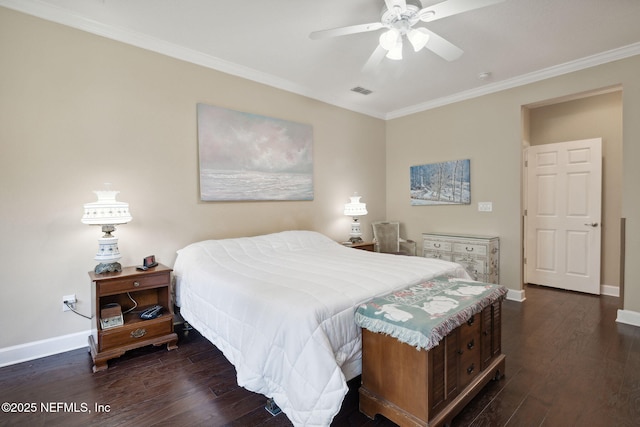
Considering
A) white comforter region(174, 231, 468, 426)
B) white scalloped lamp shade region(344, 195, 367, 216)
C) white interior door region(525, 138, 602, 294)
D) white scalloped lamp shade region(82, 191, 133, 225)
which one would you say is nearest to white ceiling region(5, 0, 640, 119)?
white interior door region(525, 138, 602, 294)

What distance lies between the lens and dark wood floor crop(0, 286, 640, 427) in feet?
5.61

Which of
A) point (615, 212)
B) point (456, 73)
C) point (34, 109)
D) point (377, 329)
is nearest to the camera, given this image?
point (377, 329)

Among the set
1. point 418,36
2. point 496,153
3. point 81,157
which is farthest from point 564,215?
point 81,157

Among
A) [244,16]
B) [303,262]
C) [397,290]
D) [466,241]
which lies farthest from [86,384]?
[466,241]

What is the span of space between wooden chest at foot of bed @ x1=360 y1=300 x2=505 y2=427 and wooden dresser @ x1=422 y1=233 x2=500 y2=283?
2078mm

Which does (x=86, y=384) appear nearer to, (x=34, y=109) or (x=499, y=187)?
(x=34, y=109)

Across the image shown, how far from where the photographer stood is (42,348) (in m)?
2.42

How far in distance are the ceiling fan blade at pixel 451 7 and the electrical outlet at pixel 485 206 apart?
9.15ft

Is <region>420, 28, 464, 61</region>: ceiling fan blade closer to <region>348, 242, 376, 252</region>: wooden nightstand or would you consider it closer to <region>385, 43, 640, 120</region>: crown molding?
<region>385, 43, 640, 120</region>: crown molding

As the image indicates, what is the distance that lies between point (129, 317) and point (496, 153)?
4.52m

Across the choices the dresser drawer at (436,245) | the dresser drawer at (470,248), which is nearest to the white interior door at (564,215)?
the dresser drawer at (470,248)

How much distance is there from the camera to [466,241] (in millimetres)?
3984

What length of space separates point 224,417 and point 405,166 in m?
4.30

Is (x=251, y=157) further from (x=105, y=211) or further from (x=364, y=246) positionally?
(x=364, y=246)
